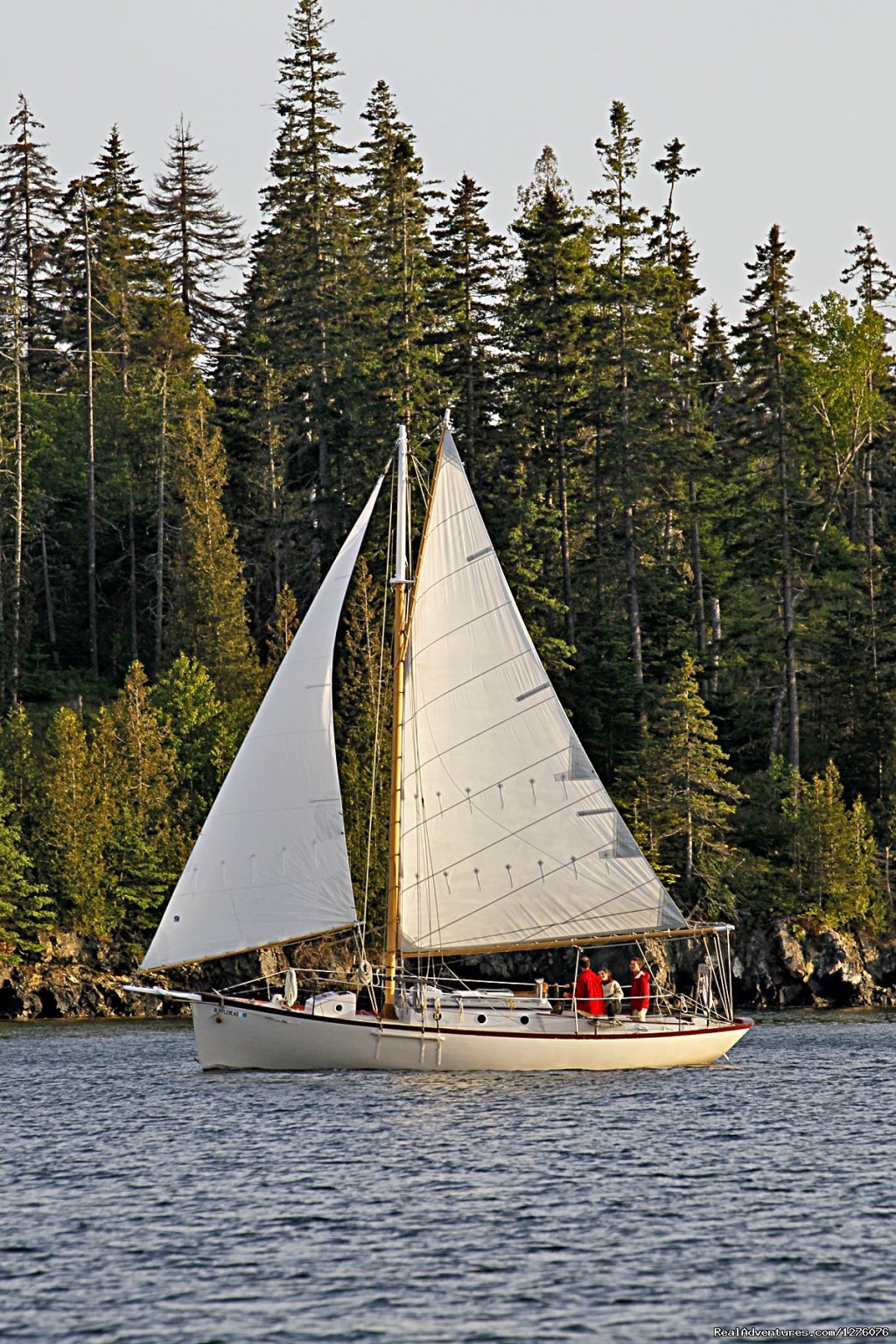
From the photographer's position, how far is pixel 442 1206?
2562 cm

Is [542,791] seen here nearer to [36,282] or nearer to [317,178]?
[317,178]

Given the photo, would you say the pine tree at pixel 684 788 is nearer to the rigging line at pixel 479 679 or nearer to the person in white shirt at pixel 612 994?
the person in white shirt at pixel 612 994

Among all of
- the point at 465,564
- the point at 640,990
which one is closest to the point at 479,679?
the point at 465,564

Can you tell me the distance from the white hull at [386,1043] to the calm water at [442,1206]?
450mm

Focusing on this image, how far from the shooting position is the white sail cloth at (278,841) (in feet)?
122

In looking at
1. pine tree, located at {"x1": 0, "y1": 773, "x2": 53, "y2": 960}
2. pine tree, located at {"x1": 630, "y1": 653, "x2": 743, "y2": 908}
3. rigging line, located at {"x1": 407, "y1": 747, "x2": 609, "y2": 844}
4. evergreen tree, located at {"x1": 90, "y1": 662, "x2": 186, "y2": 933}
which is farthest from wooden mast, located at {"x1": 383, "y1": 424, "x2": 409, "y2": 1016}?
pine tree, located at {"x1": 630, "y1": 653, "x2": 743, "y2": 908}

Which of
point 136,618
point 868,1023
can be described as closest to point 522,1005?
point 868,1023

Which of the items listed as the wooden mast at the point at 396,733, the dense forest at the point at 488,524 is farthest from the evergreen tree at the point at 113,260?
the wooden mast at the point at 396,733

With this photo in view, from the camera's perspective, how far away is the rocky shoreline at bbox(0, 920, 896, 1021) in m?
62.8

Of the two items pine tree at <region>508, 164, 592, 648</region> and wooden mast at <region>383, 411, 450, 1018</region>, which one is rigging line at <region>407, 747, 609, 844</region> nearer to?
wooden mast at <region>383, 411, 450, 1018</region>

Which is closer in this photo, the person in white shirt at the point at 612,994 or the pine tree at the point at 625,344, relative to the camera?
the person in white shirt at the point at 612,994

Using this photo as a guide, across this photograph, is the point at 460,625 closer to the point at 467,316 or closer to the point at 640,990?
the point at 640,990

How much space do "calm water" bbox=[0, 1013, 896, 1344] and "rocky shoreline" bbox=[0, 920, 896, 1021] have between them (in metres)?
21.6

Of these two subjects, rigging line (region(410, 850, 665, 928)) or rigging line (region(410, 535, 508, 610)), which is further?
rigging line (region(410, 535, 508, 610))
